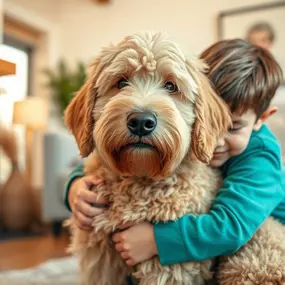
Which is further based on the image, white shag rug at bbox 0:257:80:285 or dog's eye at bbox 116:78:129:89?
Answer: white shag rug at bbox 0:257:80:285

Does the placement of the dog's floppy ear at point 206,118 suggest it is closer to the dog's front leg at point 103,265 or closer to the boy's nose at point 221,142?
the boy's nose at point 221,142

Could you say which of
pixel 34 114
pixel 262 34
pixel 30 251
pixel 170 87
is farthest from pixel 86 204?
pixel 262 34

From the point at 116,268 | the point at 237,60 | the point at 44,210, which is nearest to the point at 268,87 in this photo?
the point at 237,60

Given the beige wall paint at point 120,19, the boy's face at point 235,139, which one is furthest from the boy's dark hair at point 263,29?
the boy's face at point 235,139

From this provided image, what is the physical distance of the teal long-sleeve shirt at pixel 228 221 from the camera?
0.97 m

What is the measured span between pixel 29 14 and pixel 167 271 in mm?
4477

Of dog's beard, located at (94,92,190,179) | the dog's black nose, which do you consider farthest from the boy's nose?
the dog's black nose

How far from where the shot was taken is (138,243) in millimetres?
990

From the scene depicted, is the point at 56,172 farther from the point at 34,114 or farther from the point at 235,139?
the point at 235,139

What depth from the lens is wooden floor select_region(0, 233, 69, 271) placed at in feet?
7.98

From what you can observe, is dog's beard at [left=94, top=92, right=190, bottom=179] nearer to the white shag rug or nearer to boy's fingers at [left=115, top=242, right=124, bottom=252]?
boy's fingers at [left=115, top=242, right=124, bottom=252]

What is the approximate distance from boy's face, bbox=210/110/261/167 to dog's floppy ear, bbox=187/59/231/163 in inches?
2.4

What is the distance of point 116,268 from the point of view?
1106mm

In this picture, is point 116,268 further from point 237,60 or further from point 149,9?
point 149,9
